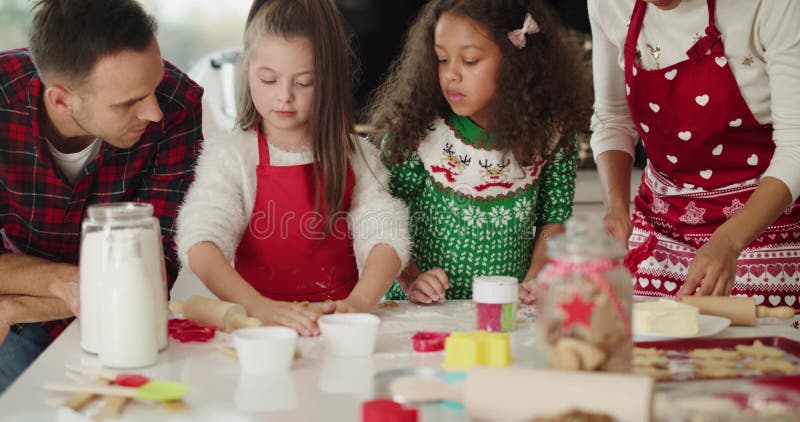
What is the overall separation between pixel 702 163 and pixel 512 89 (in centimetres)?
38

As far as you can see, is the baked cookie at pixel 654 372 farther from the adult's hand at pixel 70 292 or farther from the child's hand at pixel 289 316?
the adult's hand at pixel 70 292

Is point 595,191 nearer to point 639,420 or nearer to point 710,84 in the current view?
point 710,84

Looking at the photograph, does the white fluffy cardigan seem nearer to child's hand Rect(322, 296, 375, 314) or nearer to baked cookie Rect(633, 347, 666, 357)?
child's hand Rect(322, 296, 375, 314)

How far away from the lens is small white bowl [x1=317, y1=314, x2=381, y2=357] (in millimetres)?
1066

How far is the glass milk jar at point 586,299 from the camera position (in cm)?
84

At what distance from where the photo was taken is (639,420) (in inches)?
30.4

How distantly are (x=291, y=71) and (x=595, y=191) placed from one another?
176 centimetres

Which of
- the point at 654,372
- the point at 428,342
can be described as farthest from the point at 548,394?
the point at 428,342

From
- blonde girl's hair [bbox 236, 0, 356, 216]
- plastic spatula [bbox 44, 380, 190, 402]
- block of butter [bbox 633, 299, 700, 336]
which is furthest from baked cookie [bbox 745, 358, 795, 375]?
blonde girl's hair [bbox 236, 0, 356, 216]

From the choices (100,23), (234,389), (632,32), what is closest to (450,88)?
(632,32)

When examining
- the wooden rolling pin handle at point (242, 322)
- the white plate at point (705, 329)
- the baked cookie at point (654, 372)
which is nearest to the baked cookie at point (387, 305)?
the wooden rolling pin handle at point (242, 322)

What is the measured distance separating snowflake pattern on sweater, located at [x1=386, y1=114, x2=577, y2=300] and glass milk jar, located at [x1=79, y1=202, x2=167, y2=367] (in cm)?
72

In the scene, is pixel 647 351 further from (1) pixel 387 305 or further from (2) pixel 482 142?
(2) pixel 482 142

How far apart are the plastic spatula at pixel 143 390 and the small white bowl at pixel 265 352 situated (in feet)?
0.31
